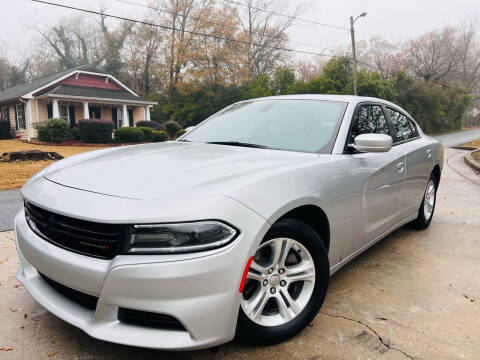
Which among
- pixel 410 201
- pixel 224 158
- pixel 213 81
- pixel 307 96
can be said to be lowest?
pixel 410 201

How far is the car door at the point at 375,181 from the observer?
288cm

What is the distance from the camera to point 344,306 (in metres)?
2.73

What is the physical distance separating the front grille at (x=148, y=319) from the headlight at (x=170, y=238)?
29 cm

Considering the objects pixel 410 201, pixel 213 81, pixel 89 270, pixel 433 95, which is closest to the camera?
pixel 89 270

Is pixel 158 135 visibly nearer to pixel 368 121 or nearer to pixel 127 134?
pixel 127 134

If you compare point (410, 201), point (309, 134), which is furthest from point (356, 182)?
point (410, 201)

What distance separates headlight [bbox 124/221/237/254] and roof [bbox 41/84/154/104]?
23.9 m

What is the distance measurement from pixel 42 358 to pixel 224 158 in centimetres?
153

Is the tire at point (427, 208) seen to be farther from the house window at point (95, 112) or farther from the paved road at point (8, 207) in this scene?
the house window at point (95, 112)

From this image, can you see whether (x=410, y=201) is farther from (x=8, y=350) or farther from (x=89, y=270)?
(x=8, y=350)

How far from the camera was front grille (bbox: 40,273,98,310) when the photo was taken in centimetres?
190

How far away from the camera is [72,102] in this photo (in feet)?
82.5

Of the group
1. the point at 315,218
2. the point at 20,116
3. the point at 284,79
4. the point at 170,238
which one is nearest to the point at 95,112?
the point at 20,116

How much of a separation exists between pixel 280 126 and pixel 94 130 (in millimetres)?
18247
